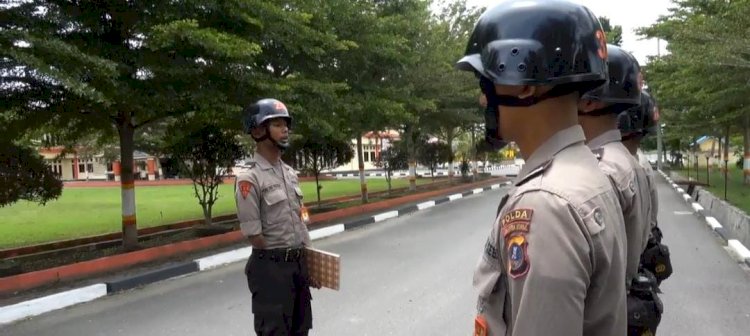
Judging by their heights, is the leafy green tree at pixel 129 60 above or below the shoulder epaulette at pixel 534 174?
above

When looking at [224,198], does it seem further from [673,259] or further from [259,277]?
[259,277]

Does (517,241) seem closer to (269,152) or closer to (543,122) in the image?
(543,122)

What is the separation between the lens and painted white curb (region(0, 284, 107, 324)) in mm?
5414

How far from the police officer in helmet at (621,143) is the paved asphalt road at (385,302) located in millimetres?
2472

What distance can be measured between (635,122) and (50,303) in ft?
17.8

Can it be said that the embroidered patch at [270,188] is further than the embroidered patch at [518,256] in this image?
Yes

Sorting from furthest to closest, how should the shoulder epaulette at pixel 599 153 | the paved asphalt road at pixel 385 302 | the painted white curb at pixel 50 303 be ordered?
the painted white curb at pixel 50 303
the paved asphalt road at pixel 385 302
the shoulder epaulette at pixel 599 153

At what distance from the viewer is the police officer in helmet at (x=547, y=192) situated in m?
1.12

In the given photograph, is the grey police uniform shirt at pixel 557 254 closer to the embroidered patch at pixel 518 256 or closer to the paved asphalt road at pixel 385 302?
the embroidered patch at pixel 518 256

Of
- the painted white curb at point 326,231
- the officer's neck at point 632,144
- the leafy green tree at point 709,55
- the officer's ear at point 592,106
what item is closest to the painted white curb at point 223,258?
the painted white curb at point 326,231

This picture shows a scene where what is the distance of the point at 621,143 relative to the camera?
104 inches

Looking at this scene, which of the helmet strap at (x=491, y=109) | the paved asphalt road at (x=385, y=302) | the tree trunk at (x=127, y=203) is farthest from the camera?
the tree trunk at (x=127, y=203)

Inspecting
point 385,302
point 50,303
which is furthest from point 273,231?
point 50,303

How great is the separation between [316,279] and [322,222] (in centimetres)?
872
